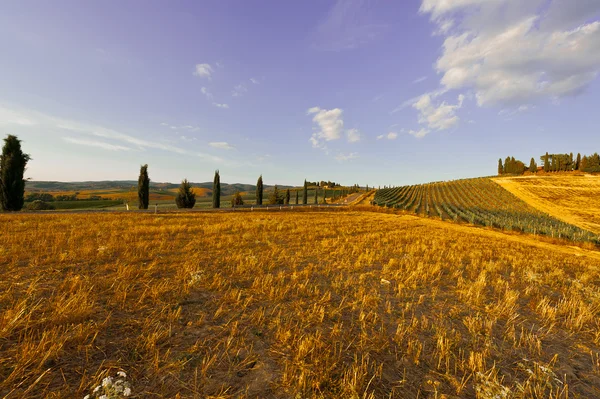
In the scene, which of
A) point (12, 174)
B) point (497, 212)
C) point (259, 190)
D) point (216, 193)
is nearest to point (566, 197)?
point (497, 212)

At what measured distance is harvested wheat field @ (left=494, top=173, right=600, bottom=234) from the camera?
35531 mm

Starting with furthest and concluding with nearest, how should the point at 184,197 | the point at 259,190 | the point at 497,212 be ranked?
the point at 259,190 → the point at 184,197 → the point at 497,212

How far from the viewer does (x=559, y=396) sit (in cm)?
290

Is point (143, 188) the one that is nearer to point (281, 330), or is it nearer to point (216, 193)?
point (216, 193)

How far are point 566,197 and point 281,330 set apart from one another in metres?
73.7

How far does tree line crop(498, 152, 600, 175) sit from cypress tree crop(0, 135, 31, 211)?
155589 mm

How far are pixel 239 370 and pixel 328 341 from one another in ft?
4.89

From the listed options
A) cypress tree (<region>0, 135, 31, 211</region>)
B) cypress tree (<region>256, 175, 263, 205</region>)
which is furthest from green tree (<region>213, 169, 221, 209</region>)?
cypress tree (<region>0, 135, 31, 211</region>)

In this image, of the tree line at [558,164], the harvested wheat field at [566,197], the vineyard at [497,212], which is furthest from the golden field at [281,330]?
the tree line at [558,164]

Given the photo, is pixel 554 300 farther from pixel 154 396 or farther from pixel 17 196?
pixel 17 196

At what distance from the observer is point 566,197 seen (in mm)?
48281

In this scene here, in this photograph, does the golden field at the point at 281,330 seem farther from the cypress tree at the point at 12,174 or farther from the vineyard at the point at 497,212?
the cypress tree at the point at 12,174

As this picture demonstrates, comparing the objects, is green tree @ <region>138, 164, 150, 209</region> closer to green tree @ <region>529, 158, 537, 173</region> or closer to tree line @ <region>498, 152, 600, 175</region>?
tree line @ <region>498, 152, 600, 175</region>

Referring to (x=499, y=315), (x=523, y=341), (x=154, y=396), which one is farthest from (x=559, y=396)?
(x=154, y=396)
